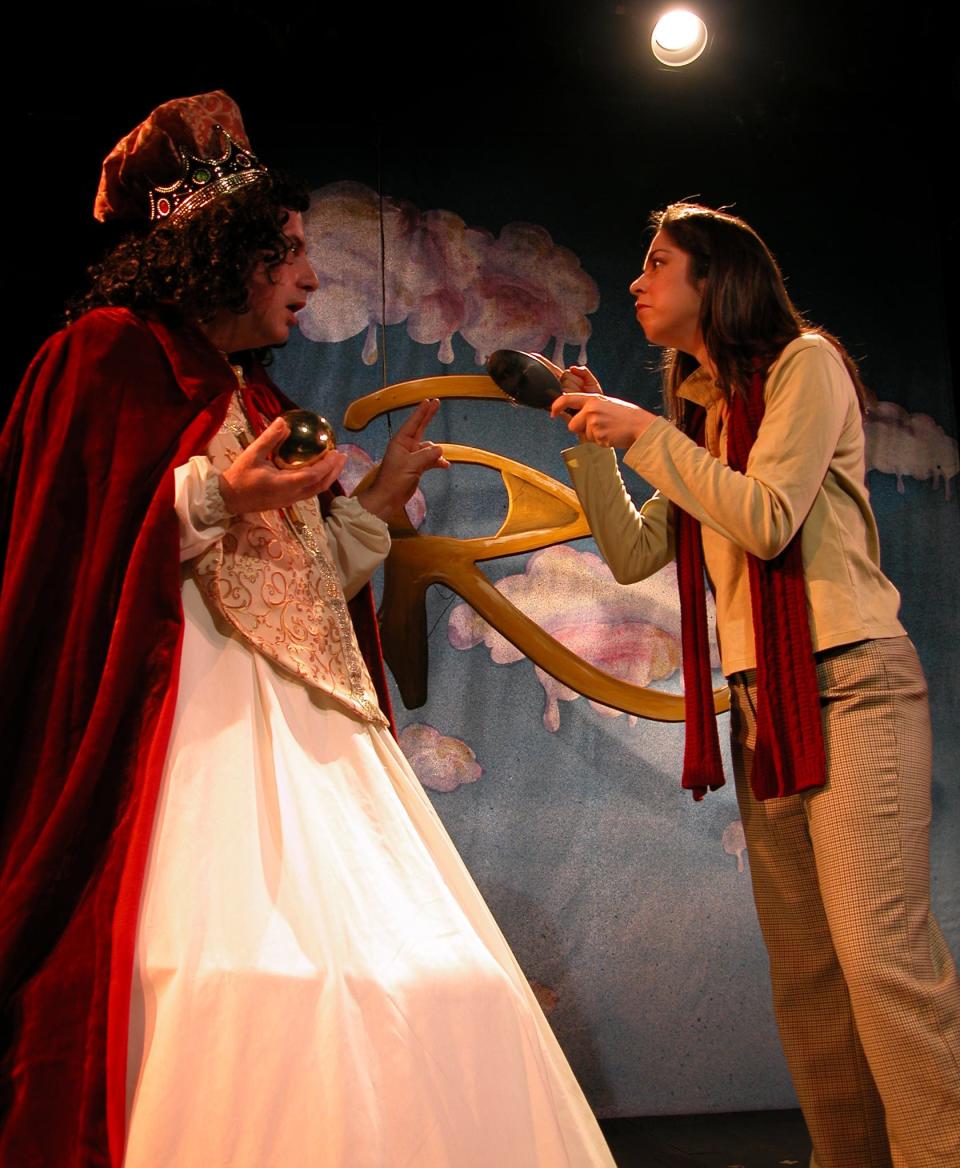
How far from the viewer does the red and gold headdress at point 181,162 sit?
177 cm

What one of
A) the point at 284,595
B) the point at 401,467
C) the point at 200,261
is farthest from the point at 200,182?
the point at 284,595

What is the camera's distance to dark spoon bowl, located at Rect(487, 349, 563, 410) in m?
2.07

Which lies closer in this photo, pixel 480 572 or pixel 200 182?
pixel 200 182

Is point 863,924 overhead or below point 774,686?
below

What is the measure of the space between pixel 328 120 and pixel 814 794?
2038mm

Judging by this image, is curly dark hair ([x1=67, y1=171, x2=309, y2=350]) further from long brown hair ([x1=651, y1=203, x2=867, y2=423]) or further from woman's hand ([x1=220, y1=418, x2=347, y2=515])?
long brown hair ([x1=651, y1=203, x2=867, y2=423])

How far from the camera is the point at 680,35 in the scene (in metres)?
2.87

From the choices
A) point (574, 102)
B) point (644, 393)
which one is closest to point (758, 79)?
point (574, 102)

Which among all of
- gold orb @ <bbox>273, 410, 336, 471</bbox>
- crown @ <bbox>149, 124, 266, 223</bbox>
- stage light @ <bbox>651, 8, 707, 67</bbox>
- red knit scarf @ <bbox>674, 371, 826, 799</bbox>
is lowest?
red knit scarf @ <bbox>674, 371, 826, 799</bbox>

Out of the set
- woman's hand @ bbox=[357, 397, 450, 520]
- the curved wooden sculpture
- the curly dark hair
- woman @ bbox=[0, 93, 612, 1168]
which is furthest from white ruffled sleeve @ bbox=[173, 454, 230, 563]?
the curved wooden sculpture

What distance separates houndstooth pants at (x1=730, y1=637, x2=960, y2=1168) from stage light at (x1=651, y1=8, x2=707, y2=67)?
1761 millimetres

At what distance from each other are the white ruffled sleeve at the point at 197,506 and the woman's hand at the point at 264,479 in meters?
0.01

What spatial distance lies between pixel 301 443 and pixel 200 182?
0.58m

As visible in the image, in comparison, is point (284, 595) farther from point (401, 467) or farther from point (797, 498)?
point (797, 498)
